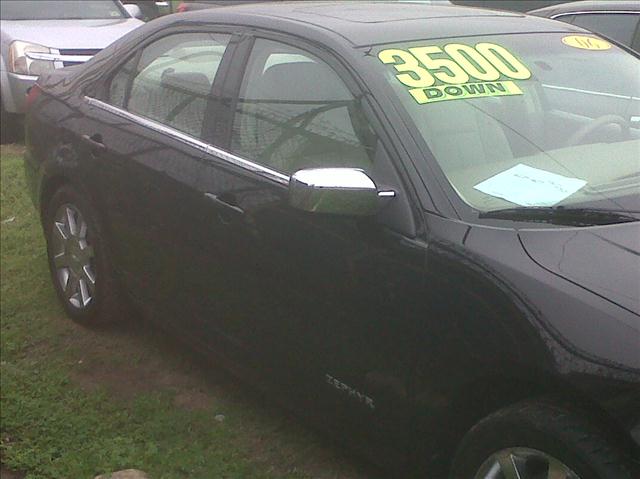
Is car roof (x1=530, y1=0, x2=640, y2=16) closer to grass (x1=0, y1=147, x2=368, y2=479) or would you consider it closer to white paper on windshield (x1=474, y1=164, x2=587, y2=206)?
white paper on windshield (x1=474, y1=164, x2=587, y2=206)

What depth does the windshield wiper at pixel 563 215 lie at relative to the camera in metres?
2.69

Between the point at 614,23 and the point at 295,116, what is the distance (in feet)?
11.3

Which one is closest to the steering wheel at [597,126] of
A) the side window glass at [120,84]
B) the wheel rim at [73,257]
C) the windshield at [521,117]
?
the windshield at [521,117]

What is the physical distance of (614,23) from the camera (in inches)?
236

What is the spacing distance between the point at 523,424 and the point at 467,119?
3.46 ft

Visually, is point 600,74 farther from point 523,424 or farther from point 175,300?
point 175,300

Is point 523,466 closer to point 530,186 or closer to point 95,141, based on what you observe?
point 530,186

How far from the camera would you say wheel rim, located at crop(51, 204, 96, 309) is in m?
4.53

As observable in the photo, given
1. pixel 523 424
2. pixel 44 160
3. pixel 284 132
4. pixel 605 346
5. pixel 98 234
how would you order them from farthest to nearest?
pixel 44 160 → pixel 98 234 → pixel 284 132 → pixel 523 424 → pixel 605 346

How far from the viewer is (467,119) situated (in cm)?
303

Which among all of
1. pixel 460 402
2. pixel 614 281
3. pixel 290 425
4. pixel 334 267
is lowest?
pixel 290 425

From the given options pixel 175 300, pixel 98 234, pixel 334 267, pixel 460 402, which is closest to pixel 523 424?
pixel 460 402

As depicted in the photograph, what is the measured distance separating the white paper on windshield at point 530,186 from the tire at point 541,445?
0.64 m

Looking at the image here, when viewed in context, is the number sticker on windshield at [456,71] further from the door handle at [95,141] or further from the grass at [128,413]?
the door handle at [95,141]
